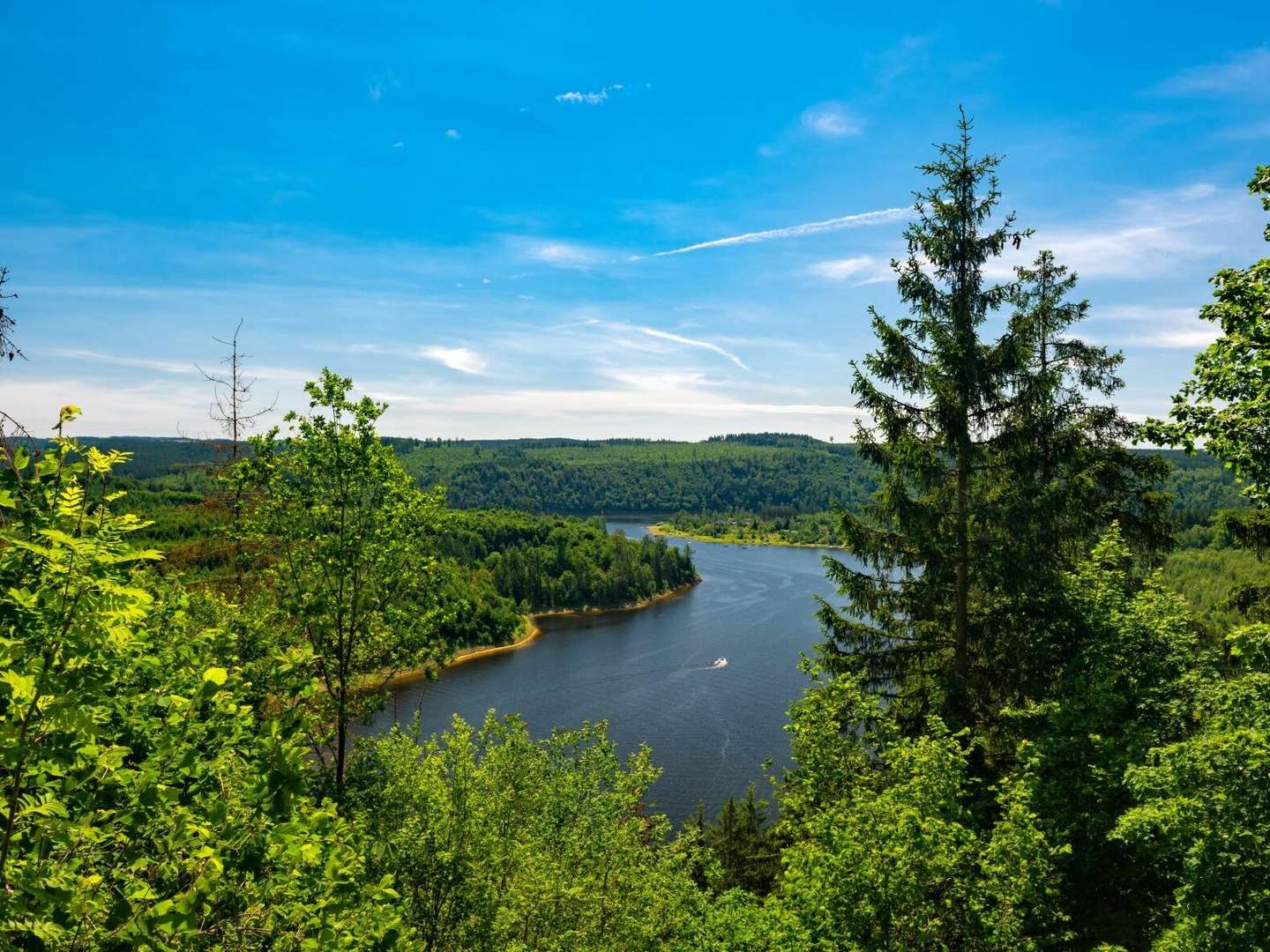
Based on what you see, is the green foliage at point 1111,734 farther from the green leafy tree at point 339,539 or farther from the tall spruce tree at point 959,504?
the green leafy tree at point 339,539

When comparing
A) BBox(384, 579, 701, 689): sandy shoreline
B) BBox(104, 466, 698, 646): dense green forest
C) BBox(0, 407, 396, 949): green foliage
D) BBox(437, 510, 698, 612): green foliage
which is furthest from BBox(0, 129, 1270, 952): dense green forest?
BBox(437, 510, 698, 612): green foliage

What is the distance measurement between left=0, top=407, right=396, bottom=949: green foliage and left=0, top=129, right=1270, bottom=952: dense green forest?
0.09 ft

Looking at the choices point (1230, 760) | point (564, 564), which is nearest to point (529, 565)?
point (564, 564)

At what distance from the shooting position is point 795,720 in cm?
1180

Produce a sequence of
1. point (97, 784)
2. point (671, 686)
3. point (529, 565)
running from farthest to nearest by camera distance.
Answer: point (529, 565) < point (671, 686) < point (97, 784)

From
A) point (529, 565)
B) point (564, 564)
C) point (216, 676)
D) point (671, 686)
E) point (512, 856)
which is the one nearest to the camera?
point (216, 676)

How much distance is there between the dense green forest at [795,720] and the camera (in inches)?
130

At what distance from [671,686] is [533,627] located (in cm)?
3690

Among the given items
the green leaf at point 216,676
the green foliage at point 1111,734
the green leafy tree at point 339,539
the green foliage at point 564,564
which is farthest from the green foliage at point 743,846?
the green foliage at point 564,564

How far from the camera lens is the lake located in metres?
45.2

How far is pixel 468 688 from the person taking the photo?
64000 mm

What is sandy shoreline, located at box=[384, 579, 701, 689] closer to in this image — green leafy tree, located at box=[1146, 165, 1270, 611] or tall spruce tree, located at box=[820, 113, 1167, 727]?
tall spruce tree, located at box=[820, 113, 1167, 727]

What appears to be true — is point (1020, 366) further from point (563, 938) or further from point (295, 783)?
point (295, 783)

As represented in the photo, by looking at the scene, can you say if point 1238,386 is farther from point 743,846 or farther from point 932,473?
point 743,846
